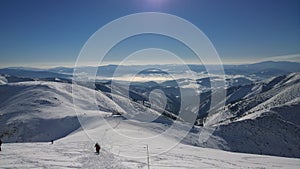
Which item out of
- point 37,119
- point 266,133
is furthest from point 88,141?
point 266,133

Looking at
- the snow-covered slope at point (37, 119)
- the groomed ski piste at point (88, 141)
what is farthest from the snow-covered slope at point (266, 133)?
the snow-covered slope at point (37, 119)

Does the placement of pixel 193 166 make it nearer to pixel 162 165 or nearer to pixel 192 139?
pixel 162 165

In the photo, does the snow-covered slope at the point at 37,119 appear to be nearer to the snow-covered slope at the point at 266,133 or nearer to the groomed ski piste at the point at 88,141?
the groomed ski piste at the point at 88,141

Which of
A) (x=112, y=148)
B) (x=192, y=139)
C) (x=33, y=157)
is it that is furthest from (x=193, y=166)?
(x=192, y=139)

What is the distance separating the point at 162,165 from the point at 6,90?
102512mm

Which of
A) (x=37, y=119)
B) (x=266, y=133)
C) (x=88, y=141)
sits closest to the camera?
(x=88, y=141)

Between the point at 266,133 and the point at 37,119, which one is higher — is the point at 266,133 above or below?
below

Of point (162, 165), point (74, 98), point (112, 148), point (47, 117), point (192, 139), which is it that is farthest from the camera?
point (74, 98)

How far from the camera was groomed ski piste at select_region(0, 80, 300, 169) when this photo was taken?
2372 centimetres

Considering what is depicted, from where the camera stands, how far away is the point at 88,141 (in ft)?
119

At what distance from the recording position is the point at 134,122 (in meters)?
63.9

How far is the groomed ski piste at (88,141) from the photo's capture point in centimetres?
2372

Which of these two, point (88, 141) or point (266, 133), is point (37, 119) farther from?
point (266, 133)

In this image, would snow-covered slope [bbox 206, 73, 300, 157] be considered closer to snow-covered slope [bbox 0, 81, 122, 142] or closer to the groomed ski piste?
the groomed ski piste
